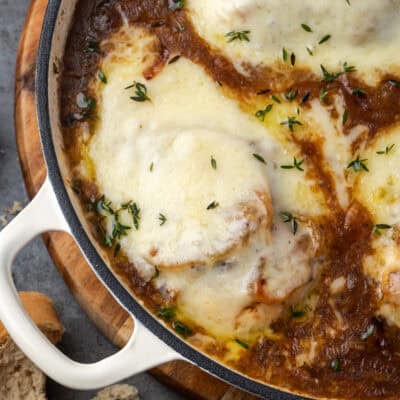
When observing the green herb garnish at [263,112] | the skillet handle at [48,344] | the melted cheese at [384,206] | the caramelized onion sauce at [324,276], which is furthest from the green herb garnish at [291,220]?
the skillet handle at [48,344]

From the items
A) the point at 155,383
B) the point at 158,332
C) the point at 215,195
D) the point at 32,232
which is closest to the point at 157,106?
the point at 215,195

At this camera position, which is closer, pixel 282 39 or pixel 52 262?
pixel 282 39

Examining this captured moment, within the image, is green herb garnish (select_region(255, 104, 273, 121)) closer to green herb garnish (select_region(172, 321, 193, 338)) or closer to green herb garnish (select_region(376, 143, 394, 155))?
green herb garnish (select_region(376, 143, 394, 155))

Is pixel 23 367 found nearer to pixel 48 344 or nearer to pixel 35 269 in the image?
pixel 35 269

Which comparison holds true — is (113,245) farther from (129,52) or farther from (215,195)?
(129,52)

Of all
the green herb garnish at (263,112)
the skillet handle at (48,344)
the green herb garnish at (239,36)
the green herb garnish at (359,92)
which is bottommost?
the skillet handle at (48,344)

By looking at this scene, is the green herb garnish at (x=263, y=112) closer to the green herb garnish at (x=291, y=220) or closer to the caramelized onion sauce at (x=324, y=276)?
the caramelized onion sauce at (x=324, y=276)

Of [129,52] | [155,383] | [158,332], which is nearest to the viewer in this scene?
[158,332]
